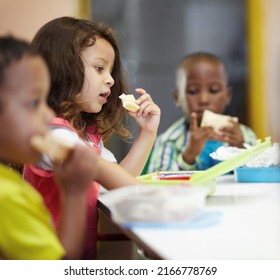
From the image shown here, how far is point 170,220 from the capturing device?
61cm

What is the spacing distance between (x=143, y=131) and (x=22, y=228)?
18.3 inches

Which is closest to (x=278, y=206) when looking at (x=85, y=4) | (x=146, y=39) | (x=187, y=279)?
(x=187, y=279)

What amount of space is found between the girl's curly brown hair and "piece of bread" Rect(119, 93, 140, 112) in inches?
1.9

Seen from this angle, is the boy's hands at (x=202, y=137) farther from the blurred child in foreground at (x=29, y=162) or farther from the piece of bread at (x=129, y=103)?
the blurred child in foreground at (x=29, y=162)

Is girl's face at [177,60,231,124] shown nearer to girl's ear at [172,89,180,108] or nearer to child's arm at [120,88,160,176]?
girl's ear at [172,89,180,108]

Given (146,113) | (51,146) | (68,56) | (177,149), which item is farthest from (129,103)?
(177,149)

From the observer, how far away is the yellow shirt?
0.55 metres

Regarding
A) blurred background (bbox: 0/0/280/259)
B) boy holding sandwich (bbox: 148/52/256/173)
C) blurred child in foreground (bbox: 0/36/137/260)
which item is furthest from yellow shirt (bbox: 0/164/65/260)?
boy holding sandwich (bbox: 148/52/256/173)

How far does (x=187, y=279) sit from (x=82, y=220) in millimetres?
176

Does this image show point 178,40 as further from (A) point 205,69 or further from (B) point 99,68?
(B) point 99,68

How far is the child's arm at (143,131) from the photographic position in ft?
3.19

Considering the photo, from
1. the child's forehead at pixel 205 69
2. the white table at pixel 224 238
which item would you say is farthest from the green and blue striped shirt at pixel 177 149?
the white table at pixel 224 238

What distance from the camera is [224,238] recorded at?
596 mm

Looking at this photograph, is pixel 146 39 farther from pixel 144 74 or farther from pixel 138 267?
pixel 138 267
